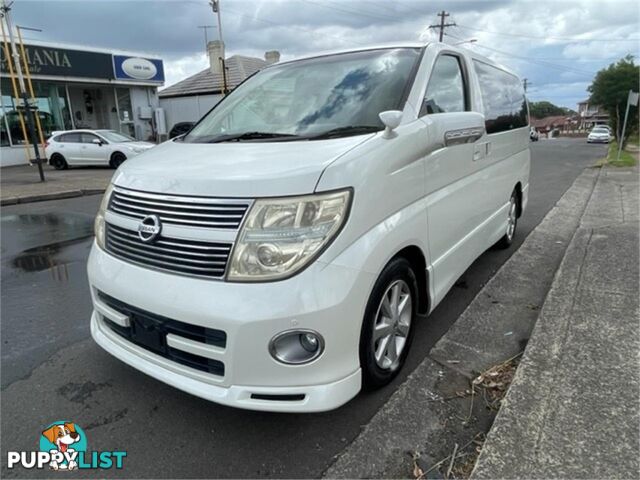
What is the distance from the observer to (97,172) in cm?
1457

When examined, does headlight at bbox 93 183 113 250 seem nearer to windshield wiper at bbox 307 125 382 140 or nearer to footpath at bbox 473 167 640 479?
windshield wiper at bbox 307 125 382 140

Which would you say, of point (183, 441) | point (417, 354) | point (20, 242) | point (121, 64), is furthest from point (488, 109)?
point (121, 64)

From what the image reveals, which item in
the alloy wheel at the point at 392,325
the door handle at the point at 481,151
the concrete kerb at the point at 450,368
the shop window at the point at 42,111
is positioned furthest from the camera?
the shop window at the point at 42,111

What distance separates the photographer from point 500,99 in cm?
445

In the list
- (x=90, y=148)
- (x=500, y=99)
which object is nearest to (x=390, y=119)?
(x=500, y=99)

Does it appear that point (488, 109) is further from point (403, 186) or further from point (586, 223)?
point (586, 223)

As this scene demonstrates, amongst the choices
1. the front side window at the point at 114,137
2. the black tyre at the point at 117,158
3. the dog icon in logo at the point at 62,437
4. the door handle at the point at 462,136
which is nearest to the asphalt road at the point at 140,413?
the dog icon in logo at the point at 62,437

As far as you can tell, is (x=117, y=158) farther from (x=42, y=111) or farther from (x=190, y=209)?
(x=190, y=209)

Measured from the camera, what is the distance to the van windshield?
8.65ft

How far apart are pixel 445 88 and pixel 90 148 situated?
1487 centimetres

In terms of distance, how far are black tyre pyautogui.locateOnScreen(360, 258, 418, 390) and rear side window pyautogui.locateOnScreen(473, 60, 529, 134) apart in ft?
6.56

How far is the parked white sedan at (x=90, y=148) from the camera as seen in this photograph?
14.7 m

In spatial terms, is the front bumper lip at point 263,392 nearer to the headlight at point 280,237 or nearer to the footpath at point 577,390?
the headlight at point 280,237

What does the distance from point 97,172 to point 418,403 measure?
14.8m
